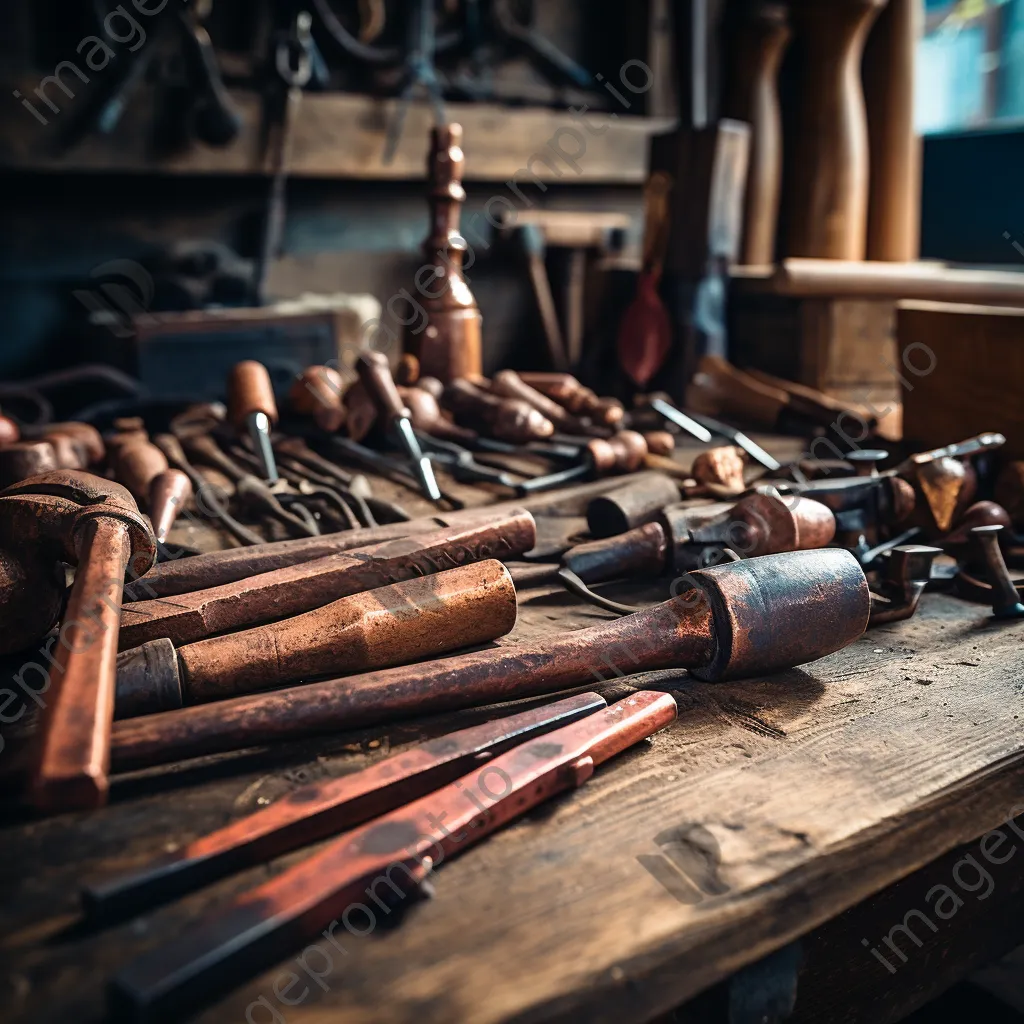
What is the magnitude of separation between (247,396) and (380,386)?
27 centimetres

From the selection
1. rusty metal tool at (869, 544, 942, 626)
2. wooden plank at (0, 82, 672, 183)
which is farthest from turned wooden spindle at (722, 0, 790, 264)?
rusty metal tool at (869, 544, 942, 626)

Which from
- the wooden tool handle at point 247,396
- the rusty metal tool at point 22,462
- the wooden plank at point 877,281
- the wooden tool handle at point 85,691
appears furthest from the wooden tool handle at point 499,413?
the wooden tool handle at point 85,691

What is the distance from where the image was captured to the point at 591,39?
3.90 m

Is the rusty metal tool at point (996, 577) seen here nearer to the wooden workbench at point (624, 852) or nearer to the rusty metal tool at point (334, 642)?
the wooden workbench at point (624, 852)

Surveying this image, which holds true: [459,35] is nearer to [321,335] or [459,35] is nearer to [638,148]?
[638,148]

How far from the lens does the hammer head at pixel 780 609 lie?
943mm

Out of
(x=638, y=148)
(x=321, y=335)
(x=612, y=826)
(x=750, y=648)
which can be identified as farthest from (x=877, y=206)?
(x=612, y=826)

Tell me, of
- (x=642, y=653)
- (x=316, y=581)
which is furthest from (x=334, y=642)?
(x=642, y=653)

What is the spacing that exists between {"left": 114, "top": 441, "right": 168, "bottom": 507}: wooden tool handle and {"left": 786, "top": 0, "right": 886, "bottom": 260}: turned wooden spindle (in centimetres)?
246

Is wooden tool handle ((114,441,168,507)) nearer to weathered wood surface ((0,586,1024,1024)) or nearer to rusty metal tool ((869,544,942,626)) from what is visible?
weathered wood surface ((0,586,1024,1024))

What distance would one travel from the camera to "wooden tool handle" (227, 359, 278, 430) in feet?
6.07

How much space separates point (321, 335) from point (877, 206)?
2.02 m

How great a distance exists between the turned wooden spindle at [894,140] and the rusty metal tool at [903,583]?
2489 millimetres

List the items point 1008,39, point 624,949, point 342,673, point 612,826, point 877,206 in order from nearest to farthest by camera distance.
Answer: point 624,949 < point 612,826 < point 342,673 < point 877,206 < point 1008,39
